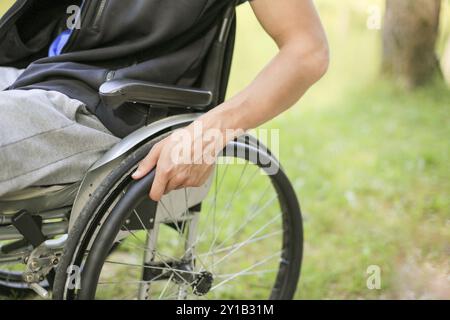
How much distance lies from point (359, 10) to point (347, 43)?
0.95ft

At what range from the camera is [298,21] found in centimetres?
160

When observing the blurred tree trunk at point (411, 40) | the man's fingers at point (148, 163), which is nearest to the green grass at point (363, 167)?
the blurred tree trunk at point (411, 40)

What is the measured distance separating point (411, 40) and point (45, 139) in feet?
12.1

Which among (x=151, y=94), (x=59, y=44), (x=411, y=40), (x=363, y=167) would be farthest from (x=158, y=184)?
(x=411, y=40)

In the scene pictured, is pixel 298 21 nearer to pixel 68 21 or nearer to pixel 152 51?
pixel 152 51

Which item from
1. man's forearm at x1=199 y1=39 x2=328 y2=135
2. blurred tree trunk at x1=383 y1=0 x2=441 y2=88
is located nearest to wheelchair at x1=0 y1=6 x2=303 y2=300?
man's forearm at x1=199 y1=39 x2=328 y2=135

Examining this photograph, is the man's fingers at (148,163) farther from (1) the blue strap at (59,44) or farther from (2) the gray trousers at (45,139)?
(1) the blue strap at (59,44)

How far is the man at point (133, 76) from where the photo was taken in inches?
58.7

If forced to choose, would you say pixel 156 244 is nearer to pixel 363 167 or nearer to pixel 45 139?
pixel 45 139

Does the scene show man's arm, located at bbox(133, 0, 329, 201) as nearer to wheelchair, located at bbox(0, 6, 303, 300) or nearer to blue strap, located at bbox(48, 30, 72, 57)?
wheelchair, located at bbox(0, 6, 303, 300)

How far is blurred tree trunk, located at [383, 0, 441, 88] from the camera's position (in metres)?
4.49

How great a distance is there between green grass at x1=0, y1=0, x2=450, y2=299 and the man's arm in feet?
3.72

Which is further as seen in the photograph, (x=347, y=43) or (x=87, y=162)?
(x=347, y=43)
